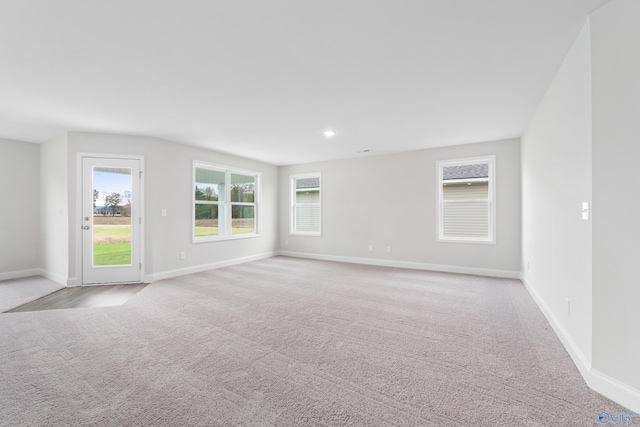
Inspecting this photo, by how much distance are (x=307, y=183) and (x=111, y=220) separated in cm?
438

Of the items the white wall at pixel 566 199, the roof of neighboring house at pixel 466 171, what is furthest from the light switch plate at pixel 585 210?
the roof of neighboring house at pixel 466 171

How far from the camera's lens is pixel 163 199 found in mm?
4965

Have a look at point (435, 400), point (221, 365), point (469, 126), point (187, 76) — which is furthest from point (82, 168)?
point (469, 126)

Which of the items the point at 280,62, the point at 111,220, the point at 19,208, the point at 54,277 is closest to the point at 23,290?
the point at 54,277

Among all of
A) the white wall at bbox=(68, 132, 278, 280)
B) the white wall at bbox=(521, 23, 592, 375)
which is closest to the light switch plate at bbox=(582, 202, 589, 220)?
the white wall at bbox=(521, 23, 592, 375)

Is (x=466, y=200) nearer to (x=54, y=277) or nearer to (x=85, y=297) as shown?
(x=85, y=297)

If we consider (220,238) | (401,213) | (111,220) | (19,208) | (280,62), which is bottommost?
(220,238)

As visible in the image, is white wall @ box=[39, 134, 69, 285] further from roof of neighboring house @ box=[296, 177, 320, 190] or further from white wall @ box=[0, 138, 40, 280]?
roof of neighboring house @ box=[296, 177, 320, 190]

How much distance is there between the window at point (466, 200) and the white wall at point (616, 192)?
3552 millimetres

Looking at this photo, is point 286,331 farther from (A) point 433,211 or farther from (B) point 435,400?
(A) point 433,211

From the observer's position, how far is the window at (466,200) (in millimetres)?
5199
